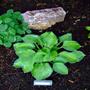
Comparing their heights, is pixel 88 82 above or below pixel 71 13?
below

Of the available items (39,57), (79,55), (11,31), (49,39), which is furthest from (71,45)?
(11,31)

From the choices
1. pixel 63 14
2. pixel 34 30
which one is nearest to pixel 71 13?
pixel 63 14

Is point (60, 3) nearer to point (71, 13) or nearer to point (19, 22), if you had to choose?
point (71, 13)

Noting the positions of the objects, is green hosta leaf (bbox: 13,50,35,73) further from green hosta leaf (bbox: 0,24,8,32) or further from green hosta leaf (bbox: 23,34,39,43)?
green hosta leaf (bbox: 0,24,8,32)

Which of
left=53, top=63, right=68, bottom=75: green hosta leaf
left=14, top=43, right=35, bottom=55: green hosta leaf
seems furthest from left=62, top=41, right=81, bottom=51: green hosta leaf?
left=14, top=43, right=35, bottom=55: green hosta leaf

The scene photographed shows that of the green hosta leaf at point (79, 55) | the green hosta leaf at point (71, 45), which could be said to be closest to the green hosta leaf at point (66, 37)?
the green hosta leaf at point (71, 45)

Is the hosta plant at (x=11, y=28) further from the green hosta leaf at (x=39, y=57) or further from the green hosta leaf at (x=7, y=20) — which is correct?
the green hosta leaf at (x=39, y=57)

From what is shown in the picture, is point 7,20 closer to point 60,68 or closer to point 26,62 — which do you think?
point 26,62
